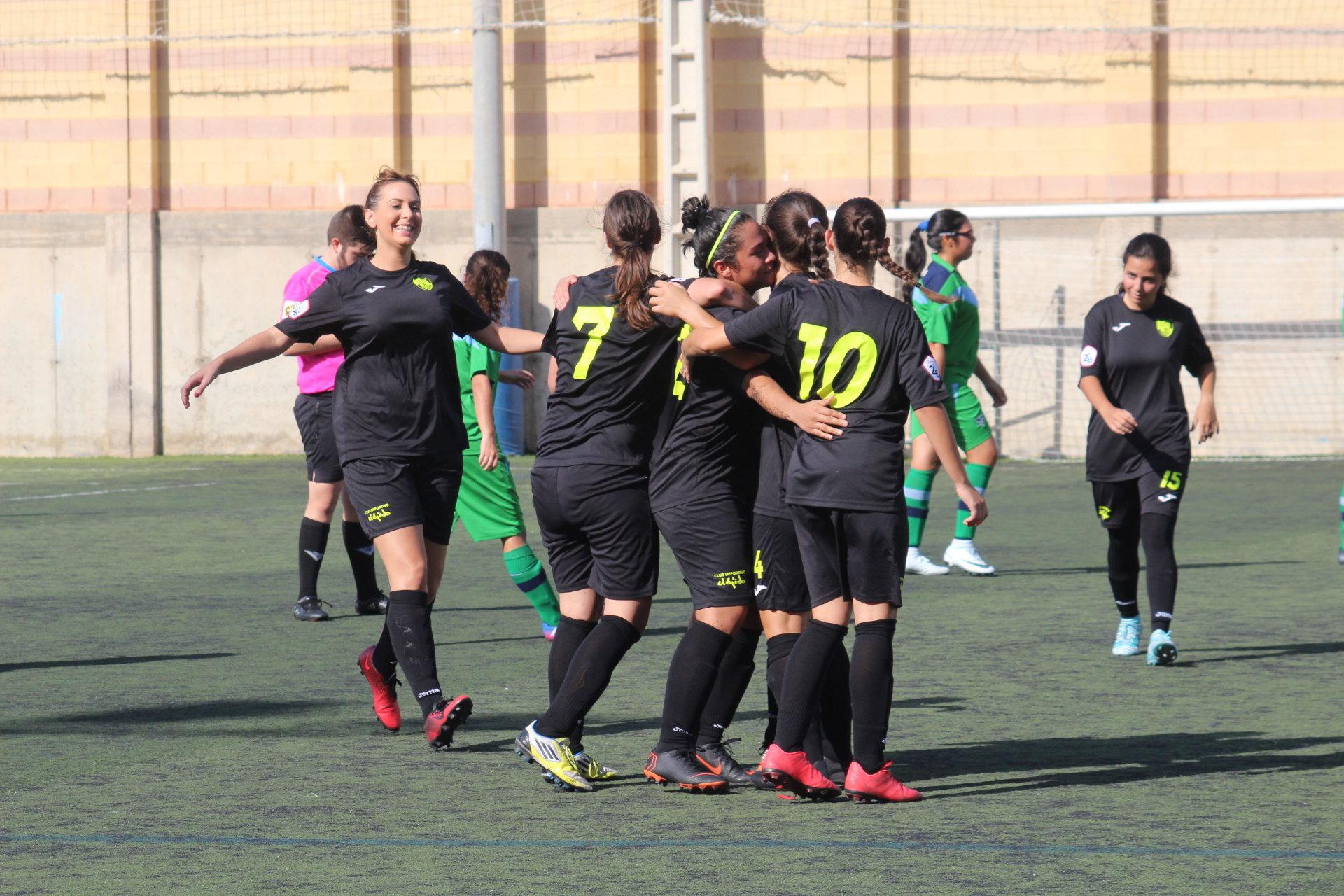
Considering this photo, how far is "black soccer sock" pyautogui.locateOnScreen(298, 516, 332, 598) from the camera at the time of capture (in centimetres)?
961

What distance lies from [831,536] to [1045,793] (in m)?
0.97

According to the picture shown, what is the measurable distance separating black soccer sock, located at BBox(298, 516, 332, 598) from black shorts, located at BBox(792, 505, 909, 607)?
4468 millimetres

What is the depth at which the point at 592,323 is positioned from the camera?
5887mm

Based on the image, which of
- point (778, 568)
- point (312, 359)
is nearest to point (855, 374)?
point (778, 568)

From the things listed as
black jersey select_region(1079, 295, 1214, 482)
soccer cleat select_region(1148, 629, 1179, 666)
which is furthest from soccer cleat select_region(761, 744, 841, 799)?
black jersey select_region(1079, 295, 1214, 482)

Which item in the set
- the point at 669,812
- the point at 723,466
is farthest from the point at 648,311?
the point at 669,812

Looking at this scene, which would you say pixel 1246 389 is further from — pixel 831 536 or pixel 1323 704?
pixel 831 536

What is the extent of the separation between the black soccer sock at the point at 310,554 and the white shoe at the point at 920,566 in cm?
338

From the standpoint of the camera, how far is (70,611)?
9836 millimetres

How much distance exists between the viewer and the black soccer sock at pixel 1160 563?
319 inches

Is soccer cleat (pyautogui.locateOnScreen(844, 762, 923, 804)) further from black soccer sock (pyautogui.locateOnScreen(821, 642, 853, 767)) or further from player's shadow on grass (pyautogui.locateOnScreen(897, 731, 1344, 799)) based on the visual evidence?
black soccer sock (pyautogui.locateOnScreen(821, 642, 853, 767))

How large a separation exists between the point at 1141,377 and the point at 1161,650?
1149 mm

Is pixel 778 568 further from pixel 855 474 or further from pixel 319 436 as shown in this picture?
pixel 319 436

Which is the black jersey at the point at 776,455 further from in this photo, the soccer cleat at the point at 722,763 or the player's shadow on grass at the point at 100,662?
the player's shadow on grass at the point at 100,662
